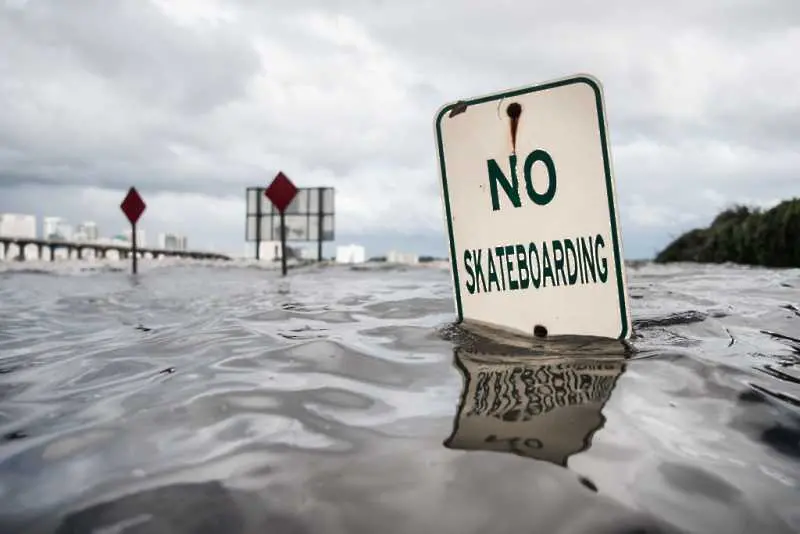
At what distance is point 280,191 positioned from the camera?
36.3ft

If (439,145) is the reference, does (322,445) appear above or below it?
below

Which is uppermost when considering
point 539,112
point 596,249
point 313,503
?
point 539,112

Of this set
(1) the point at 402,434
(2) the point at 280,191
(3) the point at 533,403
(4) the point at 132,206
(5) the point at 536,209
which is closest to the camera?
(1) the point at 402,434

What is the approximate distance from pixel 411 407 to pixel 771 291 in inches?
201

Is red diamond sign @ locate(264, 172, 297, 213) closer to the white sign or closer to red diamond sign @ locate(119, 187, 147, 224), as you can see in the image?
red diamond sign @ locate(119, 187, 147, 224)

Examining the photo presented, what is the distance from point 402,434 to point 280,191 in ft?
32.6

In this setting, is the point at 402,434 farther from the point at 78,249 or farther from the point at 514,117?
the point at 78,249

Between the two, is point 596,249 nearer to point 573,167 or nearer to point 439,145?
point 573,167

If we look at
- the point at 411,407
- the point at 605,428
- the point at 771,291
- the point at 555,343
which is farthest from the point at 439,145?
the point at 771,291

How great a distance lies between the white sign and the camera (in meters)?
2.56

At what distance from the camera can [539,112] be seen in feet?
8.61

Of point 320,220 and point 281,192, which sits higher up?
point 320,220

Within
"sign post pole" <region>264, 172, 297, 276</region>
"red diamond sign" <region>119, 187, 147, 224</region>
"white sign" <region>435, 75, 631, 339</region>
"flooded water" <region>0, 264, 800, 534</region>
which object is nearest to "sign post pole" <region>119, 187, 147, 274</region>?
"red diamond sign" <region>119, 187, 147, 224</region>

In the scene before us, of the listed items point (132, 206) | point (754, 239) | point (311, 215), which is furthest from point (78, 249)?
point (754, 239)
